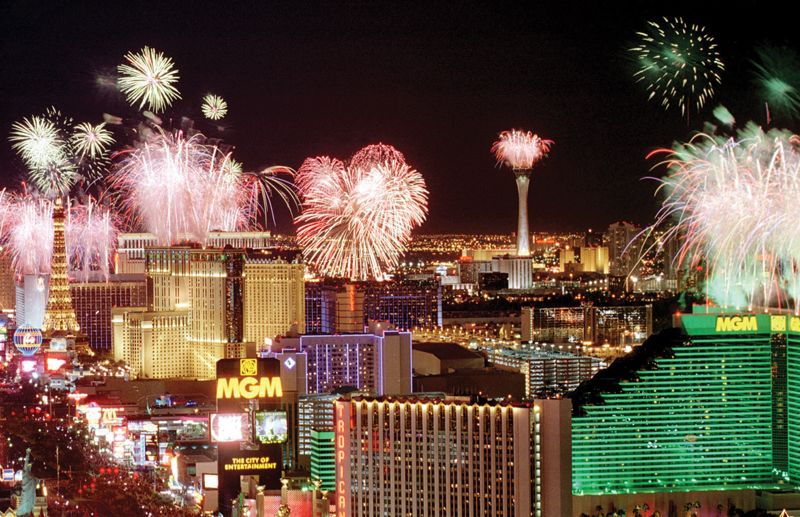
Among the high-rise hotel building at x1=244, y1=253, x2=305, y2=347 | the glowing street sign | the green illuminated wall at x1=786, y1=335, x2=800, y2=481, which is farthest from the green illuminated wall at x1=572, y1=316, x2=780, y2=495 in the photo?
the glowing street sign

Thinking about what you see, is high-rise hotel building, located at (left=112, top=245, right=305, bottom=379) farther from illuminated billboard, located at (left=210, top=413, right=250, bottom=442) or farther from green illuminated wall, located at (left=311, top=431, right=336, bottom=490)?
illuminated billboard, located at (left=210, top=413, right=250, bottom=442)

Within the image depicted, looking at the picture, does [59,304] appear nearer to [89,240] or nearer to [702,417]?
[89,240]

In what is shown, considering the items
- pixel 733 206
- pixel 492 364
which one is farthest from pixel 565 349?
pixel 733 206

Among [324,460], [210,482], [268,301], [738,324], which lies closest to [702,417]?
[738,324]

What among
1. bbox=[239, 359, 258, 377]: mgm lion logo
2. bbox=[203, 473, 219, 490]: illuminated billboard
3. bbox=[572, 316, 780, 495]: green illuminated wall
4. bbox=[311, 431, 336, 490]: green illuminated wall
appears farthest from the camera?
bbox=[572, 316, 780, 495]: green illuminated wall

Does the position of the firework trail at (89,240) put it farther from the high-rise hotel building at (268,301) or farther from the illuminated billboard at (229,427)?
the illuminated billboard at (229,427)

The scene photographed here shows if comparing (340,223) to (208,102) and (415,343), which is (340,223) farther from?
(415,343)
